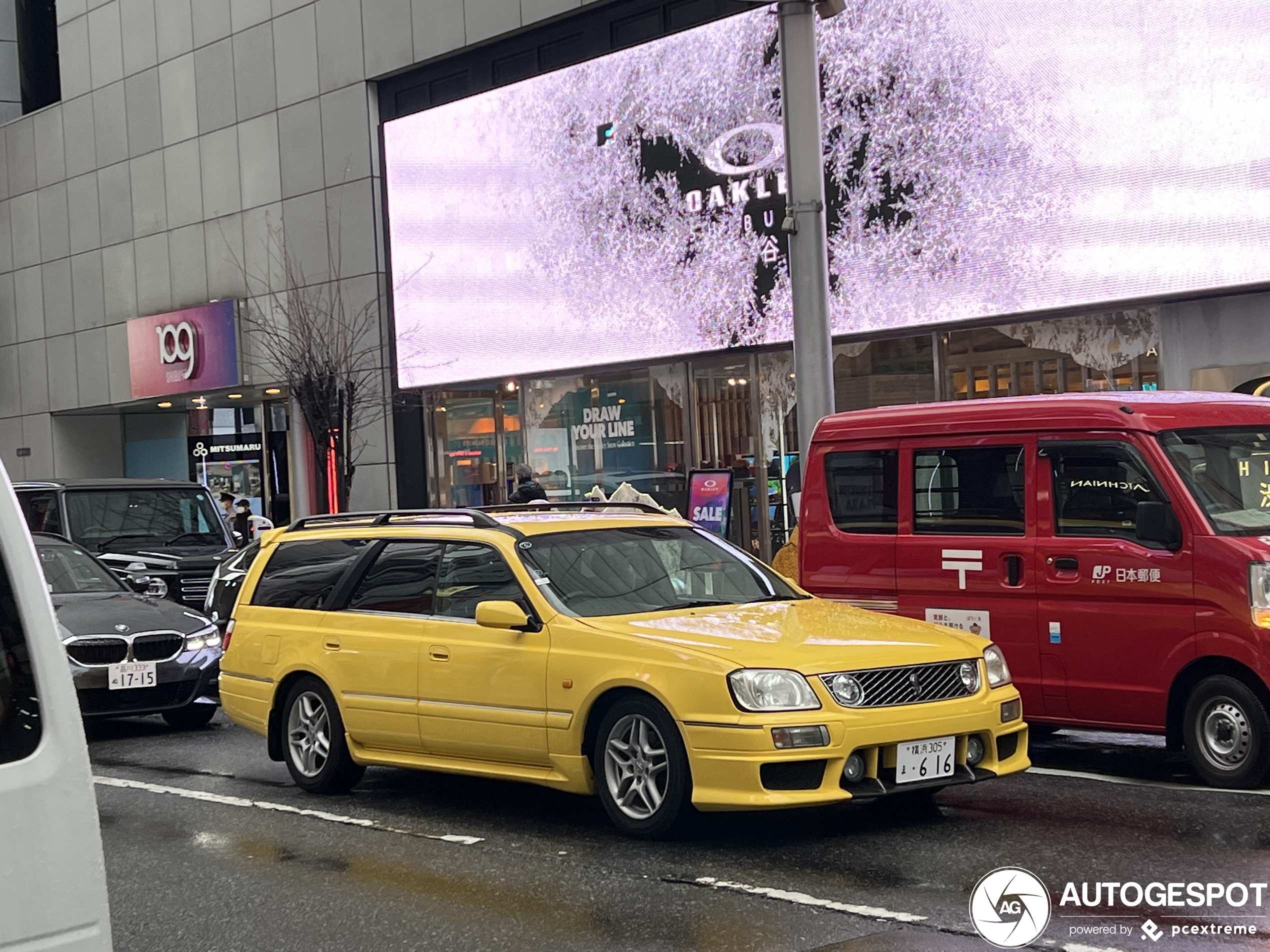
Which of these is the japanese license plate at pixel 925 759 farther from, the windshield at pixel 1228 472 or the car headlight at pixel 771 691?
the windshield at pixel 1228 472

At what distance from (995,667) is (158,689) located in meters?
6.84

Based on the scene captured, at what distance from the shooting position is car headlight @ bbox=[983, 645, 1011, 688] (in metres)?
7.59

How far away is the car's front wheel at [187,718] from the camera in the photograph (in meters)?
12.4

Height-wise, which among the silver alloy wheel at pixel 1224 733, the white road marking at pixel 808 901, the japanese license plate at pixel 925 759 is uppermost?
the japanese license plate at pixel 925 759

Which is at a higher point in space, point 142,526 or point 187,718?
point 142,526

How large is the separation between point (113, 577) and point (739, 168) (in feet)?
34.3

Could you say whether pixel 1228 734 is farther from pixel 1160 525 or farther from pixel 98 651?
pixel 98 651

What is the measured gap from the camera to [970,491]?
935 cm

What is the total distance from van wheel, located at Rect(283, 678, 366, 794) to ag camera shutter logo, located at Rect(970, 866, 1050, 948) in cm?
393

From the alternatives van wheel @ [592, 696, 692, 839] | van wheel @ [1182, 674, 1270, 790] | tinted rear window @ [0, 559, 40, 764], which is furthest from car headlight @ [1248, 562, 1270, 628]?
tinted rear window @ [0, 559, 40, 764]

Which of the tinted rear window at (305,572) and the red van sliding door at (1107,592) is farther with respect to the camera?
the tinted rear window at (305,572)

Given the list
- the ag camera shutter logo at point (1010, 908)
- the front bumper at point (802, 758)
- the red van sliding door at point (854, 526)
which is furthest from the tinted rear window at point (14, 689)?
the red van sliding door at point (854, 526)

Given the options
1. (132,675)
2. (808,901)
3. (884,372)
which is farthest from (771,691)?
(884,372)

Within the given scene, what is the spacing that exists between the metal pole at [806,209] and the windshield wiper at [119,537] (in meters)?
8.13
